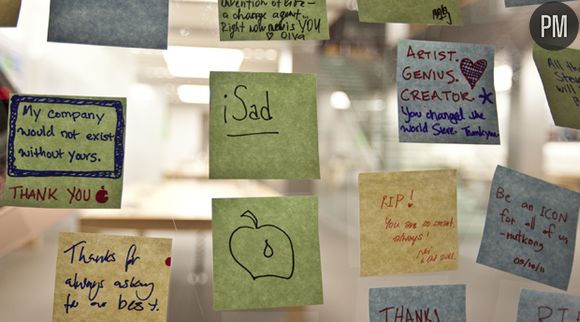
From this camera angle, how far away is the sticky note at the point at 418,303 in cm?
66

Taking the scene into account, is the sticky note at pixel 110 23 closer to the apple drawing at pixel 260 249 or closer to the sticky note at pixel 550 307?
the apple drawing at pixel 260 249

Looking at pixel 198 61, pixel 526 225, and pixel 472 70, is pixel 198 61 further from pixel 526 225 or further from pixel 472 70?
pixel 526 225

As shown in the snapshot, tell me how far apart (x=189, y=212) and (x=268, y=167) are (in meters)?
0.11

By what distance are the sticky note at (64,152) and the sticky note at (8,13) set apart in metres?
0.09

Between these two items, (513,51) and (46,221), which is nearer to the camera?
(46,221)

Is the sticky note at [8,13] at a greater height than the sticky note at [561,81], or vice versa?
the sticky note at [8,13]

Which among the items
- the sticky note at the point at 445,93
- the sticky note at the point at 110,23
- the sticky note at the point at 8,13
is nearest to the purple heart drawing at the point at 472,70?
the sticky note at the point at 445,93

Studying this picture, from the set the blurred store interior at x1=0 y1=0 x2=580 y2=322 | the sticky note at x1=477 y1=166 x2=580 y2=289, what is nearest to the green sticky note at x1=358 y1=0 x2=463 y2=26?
the blurred store interior at x1=0 y1=0 x2=580 y2=322

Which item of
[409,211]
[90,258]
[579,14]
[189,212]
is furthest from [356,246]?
[579,14]

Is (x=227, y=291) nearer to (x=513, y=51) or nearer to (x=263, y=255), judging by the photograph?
(x=263, y=255)

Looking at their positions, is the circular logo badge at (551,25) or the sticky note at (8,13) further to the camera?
the circular logo badge at (551,25)

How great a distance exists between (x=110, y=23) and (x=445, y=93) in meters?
0.43

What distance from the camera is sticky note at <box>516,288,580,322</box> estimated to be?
69cm

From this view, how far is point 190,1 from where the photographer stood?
62 cm
